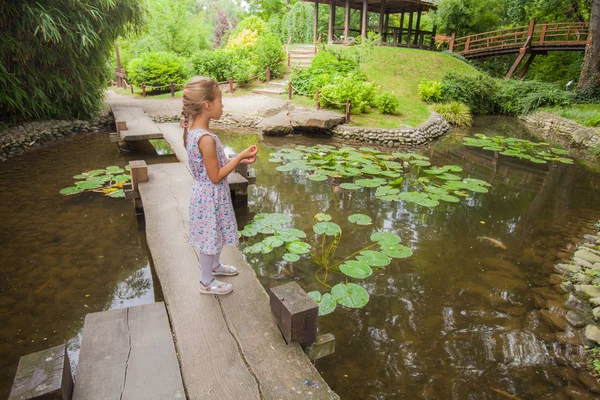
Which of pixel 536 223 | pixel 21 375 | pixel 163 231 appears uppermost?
pixel 21 375

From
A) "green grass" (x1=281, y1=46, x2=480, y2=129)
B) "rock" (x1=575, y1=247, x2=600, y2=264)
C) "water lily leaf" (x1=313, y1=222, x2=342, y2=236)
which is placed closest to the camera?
"rock" (x1=575, y1=247, x2=600, y2=264)

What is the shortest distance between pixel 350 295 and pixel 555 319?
6.14 feet

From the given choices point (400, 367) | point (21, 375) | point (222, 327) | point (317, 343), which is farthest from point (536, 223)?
point (21, 375)

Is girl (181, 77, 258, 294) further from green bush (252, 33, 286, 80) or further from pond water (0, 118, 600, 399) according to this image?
green bush (252, 33, 286, 80)

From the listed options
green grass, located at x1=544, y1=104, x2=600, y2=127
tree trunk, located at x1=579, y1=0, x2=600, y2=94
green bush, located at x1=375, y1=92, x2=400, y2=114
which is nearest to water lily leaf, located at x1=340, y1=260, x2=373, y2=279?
green bush, located at x1=375, y1=92, x2=400, y2=114

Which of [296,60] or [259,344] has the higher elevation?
[296,60]

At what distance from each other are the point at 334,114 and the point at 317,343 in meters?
9.20

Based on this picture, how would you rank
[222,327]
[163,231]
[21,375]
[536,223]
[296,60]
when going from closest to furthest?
1. [21,375]
2. [222,327]
3. [163,231]
4. [536,223]
5. [296,60]

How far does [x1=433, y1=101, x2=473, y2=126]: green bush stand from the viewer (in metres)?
12.7

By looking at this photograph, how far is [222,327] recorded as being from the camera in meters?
2.32

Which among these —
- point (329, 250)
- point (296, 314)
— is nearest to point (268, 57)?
point (329, 250)

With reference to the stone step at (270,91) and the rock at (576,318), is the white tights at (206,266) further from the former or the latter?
the stone step at (270,91)

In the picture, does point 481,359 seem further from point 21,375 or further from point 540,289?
point 21,375

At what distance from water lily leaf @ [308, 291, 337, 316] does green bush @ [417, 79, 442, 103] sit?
12.2 metres
